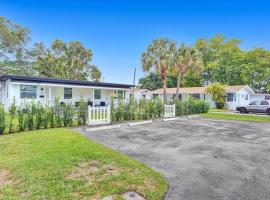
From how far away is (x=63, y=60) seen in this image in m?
35.7

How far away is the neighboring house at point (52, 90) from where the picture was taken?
53.3 feet

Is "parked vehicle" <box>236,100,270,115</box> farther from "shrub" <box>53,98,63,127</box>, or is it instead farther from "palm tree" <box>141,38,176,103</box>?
"shrub" <box>53,98,63,127</box>

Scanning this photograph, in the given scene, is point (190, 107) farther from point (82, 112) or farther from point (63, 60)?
point (63, 60)

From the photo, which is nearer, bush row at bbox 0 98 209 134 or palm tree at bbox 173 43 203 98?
bush row at bbox 0 98 209 134

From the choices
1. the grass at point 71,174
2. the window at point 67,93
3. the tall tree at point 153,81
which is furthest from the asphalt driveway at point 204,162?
the tall tree at point 153,81

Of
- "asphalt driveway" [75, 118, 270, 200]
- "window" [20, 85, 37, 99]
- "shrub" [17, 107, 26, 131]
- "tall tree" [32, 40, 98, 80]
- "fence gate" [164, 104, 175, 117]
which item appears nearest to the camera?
"asphalt driveway" [75, 118, 270, 200]

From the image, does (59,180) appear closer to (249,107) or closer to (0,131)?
(0,131)

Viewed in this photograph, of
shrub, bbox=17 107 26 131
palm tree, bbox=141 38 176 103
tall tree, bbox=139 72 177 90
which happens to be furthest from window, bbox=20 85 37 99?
tall tree, bbox=139 72 177 90

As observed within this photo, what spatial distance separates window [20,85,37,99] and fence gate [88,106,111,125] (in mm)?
8620

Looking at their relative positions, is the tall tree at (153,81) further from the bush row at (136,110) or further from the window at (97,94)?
the bush row at (136,110)

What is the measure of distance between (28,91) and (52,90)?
7.27ft

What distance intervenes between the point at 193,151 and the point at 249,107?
67.0ft

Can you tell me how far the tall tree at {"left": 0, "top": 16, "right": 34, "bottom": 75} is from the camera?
90.8 ft

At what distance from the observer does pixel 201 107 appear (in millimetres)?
19531
